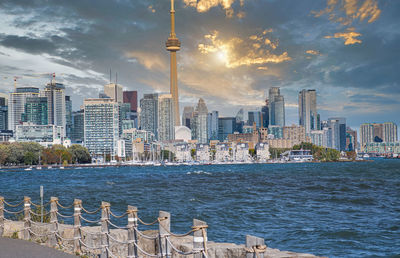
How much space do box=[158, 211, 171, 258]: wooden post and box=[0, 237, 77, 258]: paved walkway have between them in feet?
13.3

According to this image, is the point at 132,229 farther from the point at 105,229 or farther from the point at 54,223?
the point at 54,223

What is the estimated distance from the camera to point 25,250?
51.5 feet

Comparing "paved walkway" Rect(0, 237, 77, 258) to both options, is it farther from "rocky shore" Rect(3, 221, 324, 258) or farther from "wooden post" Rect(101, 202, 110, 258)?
"wooden post" Rect(101, 202, 110, 258)

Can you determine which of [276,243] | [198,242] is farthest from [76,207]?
[276,243]

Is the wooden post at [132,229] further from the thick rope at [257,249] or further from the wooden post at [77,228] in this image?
the thick rope at [257,249]

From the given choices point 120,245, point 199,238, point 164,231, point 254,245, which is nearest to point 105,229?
point 120,245

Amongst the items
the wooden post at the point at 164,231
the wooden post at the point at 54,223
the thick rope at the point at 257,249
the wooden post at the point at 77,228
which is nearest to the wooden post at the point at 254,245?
the thick rope at the point at 257,249

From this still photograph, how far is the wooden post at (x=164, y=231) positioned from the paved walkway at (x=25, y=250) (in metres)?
4.06

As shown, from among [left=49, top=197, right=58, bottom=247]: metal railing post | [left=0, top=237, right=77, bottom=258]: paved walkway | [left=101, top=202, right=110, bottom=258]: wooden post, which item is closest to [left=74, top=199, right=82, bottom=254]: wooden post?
[left=0, top=237, right=77, bottom=258]: paved walkway

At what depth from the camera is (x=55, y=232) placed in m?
17.0

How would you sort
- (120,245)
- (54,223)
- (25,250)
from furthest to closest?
(54,223) → (25,250) → (120,245)

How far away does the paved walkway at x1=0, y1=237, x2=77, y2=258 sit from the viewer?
14812 mm

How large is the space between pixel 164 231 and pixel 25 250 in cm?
656

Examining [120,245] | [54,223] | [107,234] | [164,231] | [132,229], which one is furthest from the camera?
[54,223]
